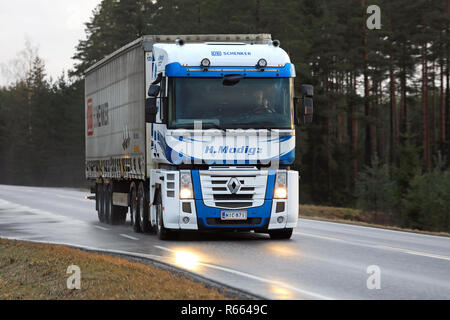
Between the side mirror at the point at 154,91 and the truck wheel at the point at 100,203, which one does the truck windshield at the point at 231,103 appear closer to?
the side mirror at the point at 154,91

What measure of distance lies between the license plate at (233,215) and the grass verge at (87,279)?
9.03ft

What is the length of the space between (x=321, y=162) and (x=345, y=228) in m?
44.7

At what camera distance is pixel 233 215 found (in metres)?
16.8

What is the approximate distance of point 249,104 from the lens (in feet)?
55.6

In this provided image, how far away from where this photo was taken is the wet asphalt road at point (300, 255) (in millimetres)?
10773

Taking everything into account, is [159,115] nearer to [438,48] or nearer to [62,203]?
[62,203]

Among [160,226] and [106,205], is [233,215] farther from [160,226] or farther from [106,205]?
[106,205]

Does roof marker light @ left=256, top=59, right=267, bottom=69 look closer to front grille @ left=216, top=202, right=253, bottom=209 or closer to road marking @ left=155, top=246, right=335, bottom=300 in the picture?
front grille @ left=216, top=202, right=253, bottom=209

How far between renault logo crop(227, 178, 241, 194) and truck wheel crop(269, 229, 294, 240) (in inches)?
69.4

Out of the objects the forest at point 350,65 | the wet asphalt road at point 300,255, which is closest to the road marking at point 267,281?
the wet asphalt road at point 300,255

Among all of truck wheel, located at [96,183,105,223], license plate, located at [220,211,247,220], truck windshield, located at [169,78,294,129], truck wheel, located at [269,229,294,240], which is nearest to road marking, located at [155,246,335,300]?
license plate, located at [220,211,247,220]

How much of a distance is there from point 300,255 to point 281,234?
333cm

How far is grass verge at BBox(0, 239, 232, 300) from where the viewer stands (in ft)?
33.4
